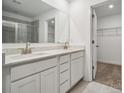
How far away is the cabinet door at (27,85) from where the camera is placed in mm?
855

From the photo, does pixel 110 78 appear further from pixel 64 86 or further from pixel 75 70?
pixel 64 86

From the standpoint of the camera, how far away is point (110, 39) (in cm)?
435

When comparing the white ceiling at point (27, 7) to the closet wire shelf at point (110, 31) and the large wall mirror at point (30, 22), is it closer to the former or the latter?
the large wall mirror at point (30, 22)

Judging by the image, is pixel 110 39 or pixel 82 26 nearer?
pixel 82 26

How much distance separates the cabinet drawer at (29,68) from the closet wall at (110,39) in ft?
13.0

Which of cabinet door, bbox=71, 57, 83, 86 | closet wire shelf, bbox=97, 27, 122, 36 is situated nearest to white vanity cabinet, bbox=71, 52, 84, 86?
cabinet door, bbox=71, 57, 83, 86

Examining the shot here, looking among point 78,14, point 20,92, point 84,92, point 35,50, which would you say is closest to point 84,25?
point 78,14

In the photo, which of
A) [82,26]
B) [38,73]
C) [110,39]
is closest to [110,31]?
[110,39]

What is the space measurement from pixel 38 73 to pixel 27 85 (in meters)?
0.18

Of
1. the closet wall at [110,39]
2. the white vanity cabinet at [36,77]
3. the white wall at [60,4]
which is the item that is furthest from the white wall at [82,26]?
the closet wall at [110,39]

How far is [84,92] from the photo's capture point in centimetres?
182

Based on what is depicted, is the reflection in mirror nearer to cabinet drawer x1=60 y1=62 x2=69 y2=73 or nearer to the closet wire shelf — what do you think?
cabinet drawer x1=60 y1=62 x2=69 y2=73

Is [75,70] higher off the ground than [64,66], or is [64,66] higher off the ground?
[64,66]

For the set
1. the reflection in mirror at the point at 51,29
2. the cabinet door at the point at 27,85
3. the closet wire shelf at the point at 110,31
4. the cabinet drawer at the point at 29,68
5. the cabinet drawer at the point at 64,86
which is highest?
the closet wire shelf at the point at 110,31
